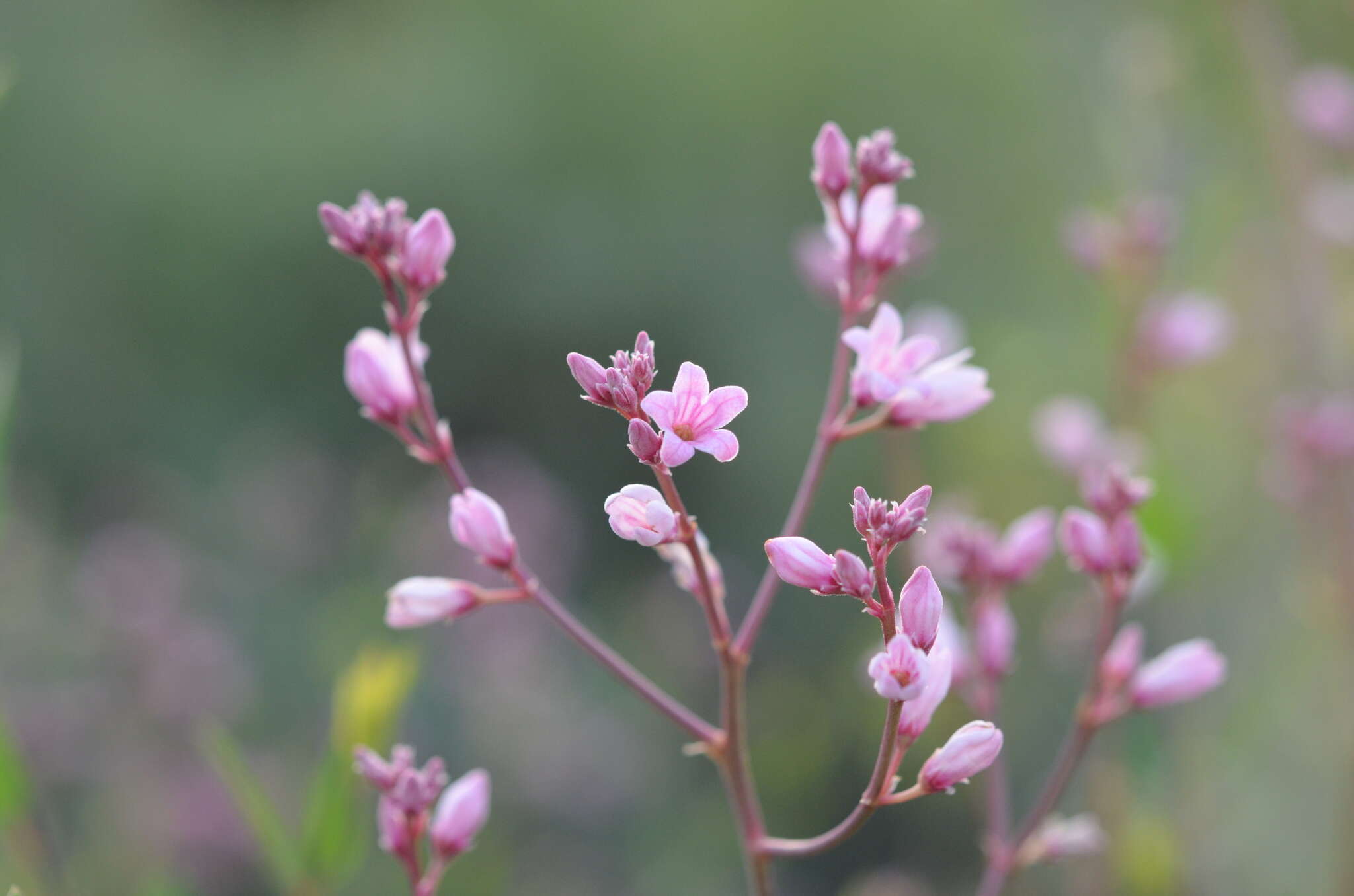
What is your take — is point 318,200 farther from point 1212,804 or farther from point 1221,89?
point 1212,804

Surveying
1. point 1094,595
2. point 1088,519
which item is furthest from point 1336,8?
point 1088,519

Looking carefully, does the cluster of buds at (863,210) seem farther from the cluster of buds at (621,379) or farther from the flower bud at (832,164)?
the cluster of buds at (621,379)

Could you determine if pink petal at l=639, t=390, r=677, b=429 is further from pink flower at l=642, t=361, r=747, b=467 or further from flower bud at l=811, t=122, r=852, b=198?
flower bud at l=811, t=122, r=852, b=198

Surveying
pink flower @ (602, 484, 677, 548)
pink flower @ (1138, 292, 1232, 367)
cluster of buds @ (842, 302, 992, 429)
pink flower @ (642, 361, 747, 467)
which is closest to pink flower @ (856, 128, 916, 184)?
cluster of buds @ (842, 302, 992, 429)

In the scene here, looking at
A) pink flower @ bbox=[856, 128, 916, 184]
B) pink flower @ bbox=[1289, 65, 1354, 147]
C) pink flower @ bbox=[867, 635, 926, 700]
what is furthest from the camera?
pink flower @ bbox=[1289, 65, 1354, 147]

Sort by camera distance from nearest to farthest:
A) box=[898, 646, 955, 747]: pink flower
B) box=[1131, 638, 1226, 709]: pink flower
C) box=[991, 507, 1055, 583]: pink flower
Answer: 1. box=[898, 646, 955, 747]: pink flower
2. box=[1131, 638, 1226, 709]: pink flower
3. box=[991, 507, 1055, 583]: pink flower

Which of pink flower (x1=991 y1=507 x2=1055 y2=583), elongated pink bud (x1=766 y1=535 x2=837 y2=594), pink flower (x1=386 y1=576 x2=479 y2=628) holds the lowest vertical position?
pink flower (x1=991 y1=507 x2=1055 y2=583)

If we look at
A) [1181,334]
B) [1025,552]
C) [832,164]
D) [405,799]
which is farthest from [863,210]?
[1181,334]

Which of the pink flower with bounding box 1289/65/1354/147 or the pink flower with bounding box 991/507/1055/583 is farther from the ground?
the pink flower with bounding box 1289/65/1354/147

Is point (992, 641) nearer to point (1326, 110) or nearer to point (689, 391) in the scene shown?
point (689, 391)
